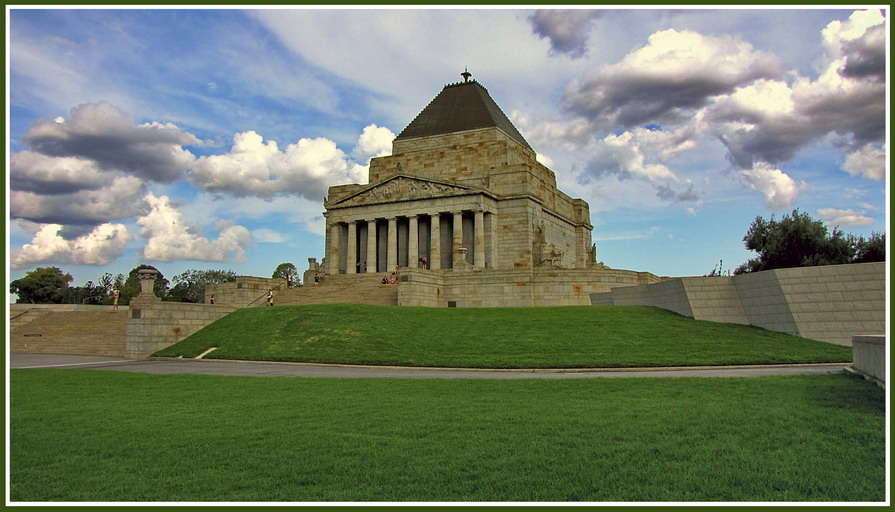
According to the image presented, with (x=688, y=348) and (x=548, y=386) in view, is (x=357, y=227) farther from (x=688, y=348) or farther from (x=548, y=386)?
(x=548, y=386)

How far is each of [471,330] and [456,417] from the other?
17104 mm

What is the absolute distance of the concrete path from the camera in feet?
58.2

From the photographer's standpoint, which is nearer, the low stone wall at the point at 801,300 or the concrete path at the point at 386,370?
the concrete path at the point at 386,370

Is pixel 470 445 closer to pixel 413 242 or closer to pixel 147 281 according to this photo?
pixel 147 281

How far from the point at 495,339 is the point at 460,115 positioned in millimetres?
43629

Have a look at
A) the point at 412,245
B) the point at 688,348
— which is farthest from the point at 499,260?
the point at 688,348

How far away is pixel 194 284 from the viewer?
118312 mm

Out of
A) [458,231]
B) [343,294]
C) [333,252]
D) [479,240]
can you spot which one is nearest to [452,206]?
[458,231]

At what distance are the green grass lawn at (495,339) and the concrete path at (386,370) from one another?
2.91 ft

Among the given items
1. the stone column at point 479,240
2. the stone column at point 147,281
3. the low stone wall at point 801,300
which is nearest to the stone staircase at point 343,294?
the stone column at point 479,240

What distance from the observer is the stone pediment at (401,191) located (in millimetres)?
56281

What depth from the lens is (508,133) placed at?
64.5 meters

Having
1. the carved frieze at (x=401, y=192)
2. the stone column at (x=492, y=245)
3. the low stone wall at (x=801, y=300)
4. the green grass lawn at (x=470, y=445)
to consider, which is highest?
the carved frieze at (x=401, y=192)

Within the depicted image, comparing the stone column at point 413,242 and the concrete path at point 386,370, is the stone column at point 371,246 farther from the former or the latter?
the concrete path at point 386,370
